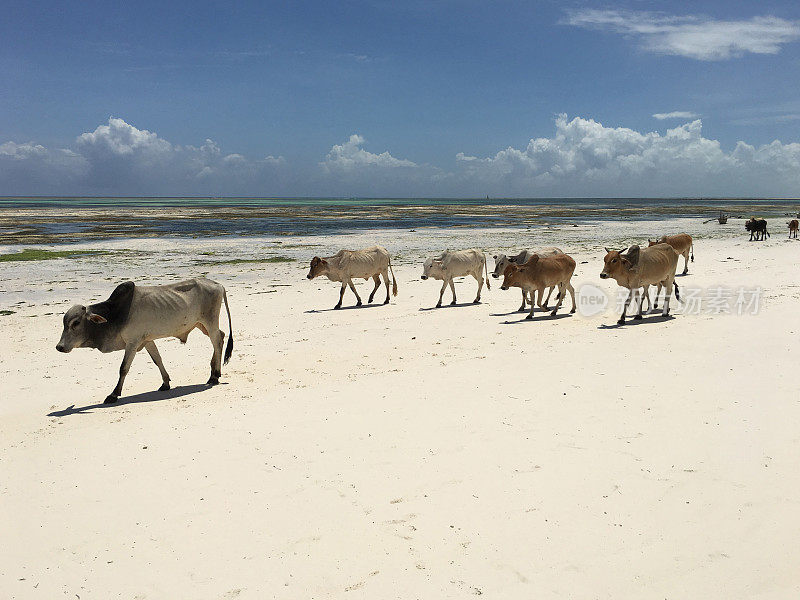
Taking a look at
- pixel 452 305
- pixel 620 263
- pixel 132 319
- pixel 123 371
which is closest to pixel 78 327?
pixel 132 319


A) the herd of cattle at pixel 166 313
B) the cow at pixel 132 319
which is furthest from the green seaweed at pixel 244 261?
the cow at pixel 132 319

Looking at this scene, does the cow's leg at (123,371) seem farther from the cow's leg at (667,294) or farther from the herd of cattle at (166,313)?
→ the cow's leg at (667,294)

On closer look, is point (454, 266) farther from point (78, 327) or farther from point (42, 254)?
point (42, 254)

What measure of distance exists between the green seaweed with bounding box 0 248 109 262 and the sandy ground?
24.4 m

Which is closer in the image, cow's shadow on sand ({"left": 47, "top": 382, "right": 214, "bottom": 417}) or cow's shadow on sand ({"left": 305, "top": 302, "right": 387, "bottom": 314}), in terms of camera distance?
cow's shadow on sand ({"left": 47, "top": 382, "right": 214, "bottom": 417})

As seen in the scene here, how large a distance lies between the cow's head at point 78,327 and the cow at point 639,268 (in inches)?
393

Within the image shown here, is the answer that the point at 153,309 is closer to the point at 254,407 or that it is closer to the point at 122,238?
the point at 254,407

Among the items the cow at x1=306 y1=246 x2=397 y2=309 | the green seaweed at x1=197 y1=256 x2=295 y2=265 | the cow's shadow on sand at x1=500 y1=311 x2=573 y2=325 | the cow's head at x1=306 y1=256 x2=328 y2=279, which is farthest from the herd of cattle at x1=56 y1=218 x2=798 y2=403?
the green seaweed at x1=197 y1=256 x2=295 y2=265

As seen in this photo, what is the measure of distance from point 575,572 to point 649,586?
1.65 feet

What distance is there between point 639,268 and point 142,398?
34.6 ft

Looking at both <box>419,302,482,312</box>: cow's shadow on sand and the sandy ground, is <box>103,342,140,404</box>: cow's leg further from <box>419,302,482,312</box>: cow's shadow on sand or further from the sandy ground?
<box>419,302,482,312</box>: cow's shadow on sand

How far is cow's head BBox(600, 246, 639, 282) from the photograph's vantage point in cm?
1322

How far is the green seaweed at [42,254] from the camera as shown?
107ft

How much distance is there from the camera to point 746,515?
5043mm
